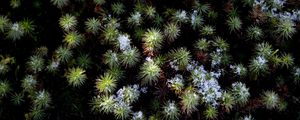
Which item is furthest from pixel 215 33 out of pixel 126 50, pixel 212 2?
pixel 126 50

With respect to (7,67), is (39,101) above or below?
below

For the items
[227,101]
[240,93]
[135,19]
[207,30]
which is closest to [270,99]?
[240,93]

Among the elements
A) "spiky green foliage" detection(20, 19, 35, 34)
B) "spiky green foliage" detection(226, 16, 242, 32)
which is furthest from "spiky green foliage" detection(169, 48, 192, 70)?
"spiky green foliage" detection(20, 19, 35, 34)

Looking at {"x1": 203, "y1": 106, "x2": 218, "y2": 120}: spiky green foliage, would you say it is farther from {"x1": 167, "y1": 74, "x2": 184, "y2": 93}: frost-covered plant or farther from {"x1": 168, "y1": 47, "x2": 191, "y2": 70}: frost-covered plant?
{"x1": 168, "y1": 47, "x2": 191, "y2": 70}: frost-covered plant

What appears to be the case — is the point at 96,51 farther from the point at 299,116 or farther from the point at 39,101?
the point at 299,116

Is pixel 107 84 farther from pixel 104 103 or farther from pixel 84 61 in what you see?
pixel 84 61

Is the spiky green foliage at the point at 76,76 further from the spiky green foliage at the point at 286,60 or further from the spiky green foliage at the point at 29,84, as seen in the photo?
the spiky green foliage at the point at 286,60
